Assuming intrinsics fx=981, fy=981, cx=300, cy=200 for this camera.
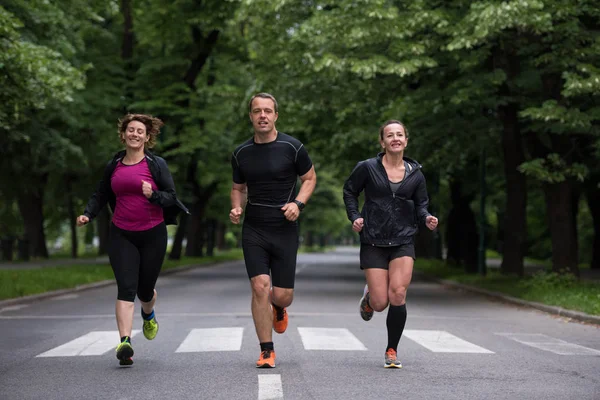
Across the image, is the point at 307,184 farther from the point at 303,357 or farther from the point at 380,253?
the point at 303,357

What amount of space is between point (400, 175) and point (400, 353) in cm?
203

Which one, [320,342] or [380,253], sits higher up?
[380,253]

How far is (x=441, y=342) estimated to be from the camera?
34.8 ft

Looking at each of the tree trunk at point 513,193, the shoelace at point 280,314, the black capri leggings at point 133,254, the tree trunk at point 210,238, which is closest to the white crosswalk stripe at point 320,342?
the black capri leggings at point 133,254

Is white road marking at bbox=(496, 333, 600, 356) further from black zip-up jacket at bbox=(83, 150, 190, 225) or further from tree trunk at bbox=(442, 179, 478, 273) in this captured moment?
tree trunk at bbox=(442, 179, 478, 273)

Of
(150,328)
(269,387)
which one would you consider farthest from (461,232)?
(269,387)

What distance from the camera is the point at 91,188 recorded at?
36281 millimetres

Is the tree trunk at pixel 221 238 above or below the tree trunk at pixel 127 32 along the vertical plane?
below

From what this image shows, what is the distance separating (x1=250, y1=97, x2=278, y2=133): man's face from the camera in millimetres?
7816

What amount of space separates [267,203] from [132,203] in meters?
1.15

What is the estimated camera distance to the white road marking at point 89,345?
9328 millimetres

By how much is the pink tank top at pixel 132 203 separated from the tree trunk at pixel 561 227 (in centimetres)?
1371

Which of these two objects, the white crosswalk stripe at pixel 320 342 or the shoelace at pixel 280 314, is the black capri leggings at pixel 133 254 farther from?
the white crosswalk stripe at pixel 320 342

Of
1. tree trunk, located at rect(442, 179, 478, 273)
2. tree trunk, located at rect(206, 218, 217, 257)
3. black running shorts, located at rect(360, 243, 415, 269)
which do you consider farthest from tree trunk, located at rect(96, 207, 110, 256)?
black running shorts, located at rect(360, 243, 415, 269)
